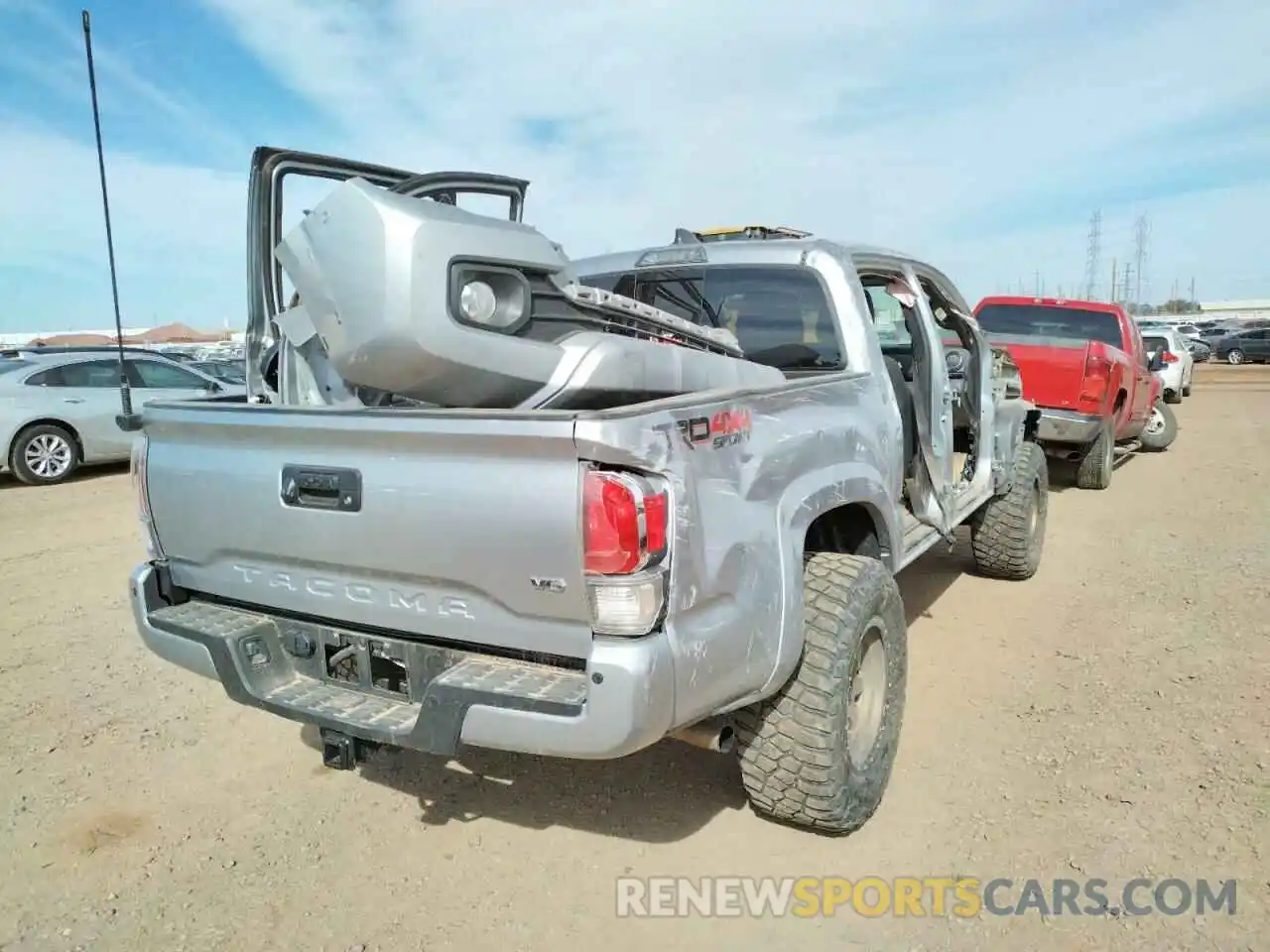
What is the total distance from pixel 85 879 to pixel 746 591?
7.72 feet

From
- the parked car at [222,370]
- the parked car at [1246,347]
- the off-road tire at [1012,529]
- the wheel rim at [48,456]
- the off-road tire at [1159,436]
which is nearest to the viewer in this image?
the off-road tire at [1012,529]

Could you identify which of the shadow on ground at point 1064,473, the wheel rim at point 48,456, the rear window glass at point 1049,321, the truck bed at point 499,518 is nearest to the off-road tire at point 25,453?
the wheel rim at point 48,456

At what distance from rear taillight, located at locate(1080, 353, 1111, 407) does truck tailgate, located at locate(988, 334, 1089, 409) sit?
44mm

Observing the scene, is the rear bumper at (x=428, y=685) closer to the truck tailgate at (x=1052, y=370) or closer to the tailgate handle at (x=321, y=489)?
the tailgate handle at (x=321, y=489)

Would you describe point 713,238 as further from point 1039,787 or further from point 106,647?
point 106,647

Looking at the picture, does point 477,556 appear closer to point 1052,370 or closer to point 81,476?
point 1052,370

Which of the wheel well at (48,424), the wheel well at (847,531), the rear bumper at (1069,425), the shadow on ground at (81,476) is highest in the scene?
the wheel well at (847,531)

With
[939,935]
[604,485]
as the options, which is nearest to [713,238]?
[604,485]

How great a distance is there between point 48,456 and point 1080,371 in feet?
38.6

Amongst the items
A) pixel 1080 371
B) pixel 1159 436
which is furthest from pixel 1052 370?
pixel 1159 436

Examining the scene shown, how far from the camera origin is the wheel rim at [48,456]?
10750 mm

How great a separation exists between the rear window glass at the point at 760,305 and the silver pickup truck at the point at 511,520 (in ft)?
0.88

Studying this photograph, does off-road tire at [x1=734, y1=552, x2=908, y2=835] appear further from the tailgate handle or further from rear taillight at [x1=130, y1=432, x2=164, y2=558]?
rear taillight at [x1=130, y1=432, x2=164, y2=558]

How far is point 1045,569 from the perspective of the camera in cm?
638
